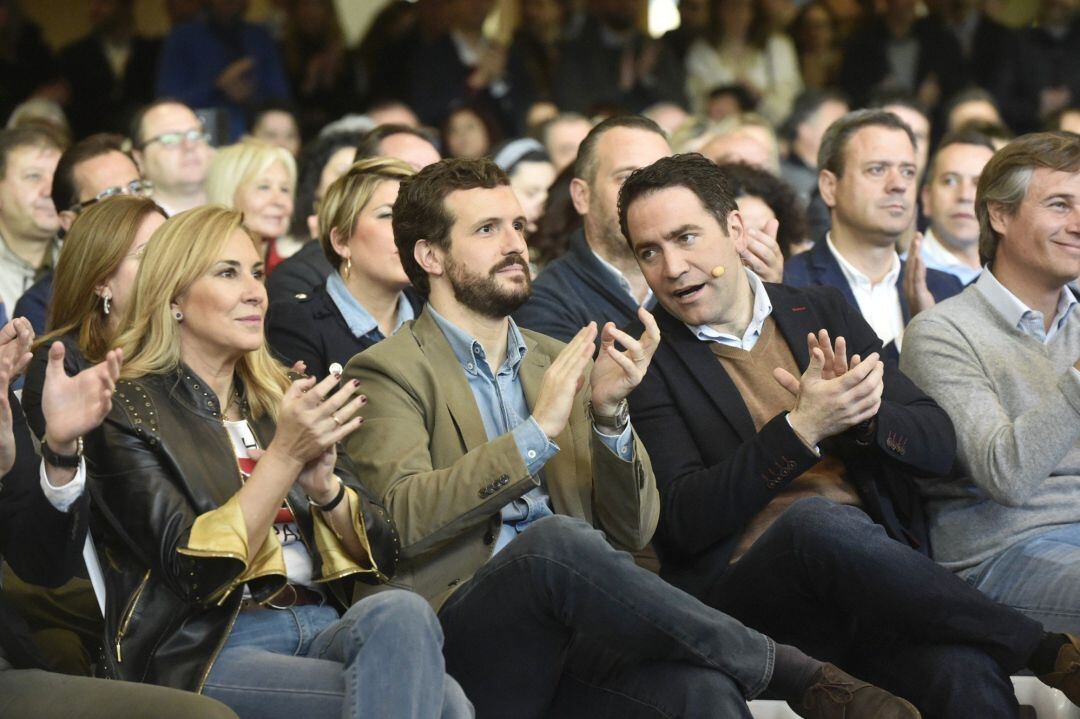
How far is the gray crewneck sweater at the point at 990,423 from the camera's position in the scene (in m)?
3.25

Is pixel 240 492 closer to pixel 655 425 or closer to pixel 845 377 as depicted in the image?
pixel 655 425

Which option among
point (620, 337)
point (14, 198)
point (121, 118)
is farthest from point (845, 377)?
point (121, 118)

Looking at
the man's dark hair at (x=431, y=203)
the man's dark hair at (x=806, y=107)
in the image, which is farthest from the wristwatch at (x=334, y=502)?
the man's dark hair at (x=806, y=107)

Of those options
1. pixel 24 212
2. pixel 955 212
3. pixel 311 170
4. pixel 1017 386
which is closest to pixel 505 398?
pixel 1017 386

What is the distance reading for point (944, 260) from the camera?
5.23 m

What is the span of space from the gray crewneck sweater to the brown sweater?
0.26m

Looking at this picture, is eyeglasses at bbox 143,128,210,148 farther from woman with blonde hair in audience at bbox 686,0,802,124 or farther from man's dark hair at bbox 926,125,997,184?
woman with blonde hair in audience at bbox 686,0,802,124

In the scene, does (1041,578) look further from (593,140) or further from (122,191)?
(122,191)

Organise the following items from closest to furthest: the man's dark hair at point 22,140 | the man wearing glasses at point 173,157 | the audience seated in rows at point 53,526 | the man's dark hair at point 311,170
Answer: the audience seated in rows at point 53,526
the man's dark hair at point 22,140
the man's dark hair at point 311,170
the man wearing glasses at point 173,157

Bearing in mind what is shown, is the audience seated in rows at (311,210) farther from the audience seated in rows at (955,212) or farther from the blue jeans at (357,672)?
the audience seated in rows at (955,212)

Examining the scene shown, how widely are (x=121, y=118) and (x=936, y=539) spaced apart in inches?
211

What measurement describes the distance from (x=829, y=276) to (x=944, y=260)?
922 millimetres

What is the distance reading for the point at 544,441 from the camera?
2.93 m

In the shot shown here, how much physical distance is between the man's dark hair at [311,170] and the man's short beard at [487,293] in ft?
6.27
